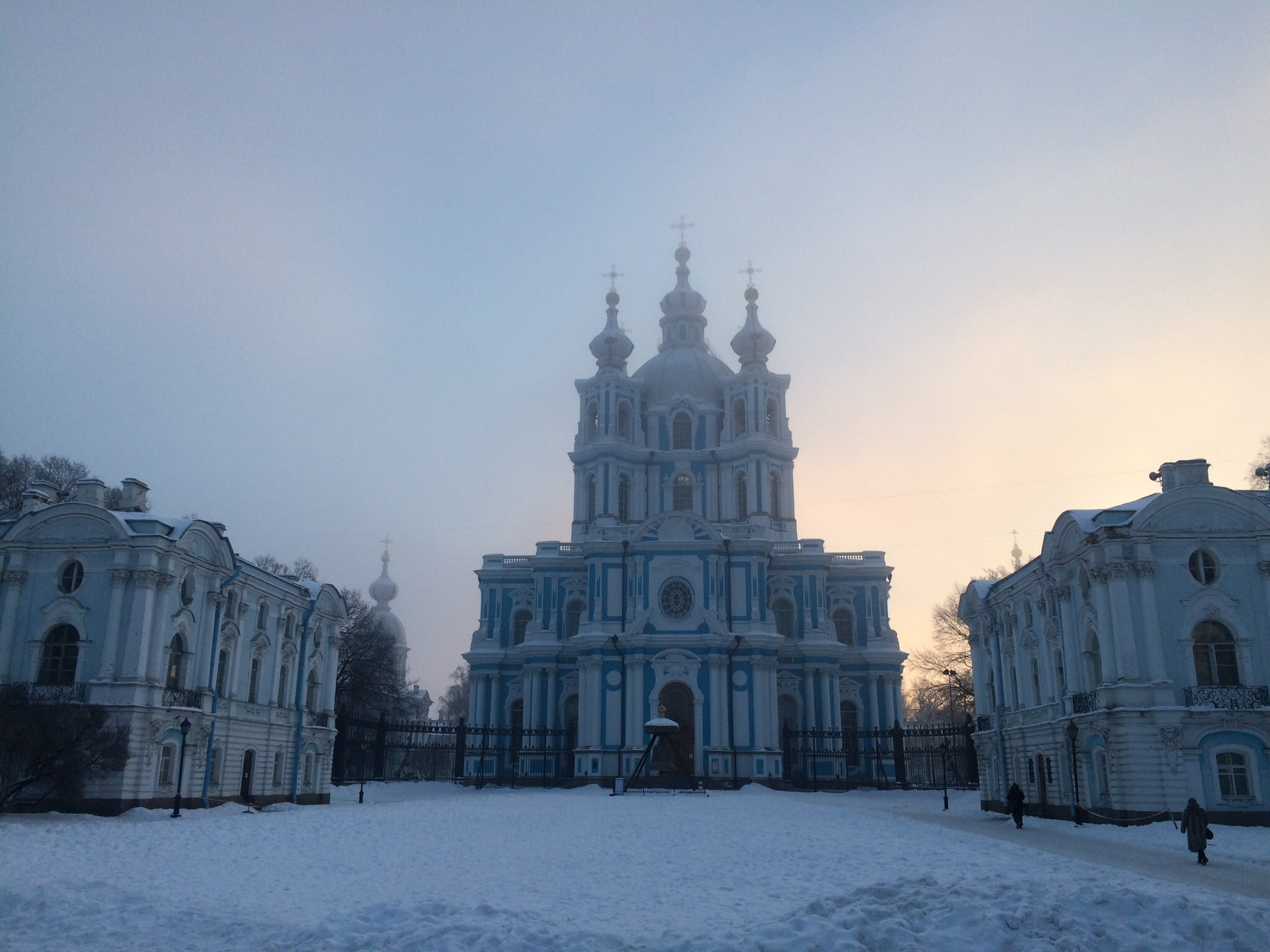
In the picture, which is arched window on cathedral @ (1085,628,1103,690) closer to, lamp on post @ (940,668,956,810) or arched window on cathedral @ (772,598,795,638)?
lamp on post @ (940,668,956,810)

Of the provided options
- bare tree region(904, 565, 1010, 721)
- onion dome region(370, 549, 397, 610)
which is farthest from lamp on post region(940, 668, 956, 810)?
onion dome region(370, 549, 397, 610)

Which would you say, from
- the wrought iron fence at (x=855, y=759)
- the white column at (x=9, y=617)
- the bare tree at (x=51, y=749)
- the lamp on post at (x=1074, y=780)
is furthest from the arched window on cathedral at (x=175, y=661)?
the wrought iron fence at (x=855, y=759)

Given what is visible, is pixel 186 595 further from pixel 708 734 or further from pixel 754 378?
pixel 754 378

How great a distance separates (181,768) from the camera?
94.8 feet

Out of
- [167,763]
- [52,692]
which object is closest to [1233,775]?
[167,763]

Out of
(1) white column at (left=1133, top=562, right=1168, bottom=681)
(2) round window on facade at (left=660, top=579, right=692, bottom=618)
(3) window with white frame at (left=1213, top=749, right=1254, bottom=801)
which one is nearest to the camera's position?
(3) window with white frame at (left=1213, top=749, right=1254, bottom=801)

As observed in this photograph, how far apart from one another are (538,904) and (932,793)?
38073 millimetres

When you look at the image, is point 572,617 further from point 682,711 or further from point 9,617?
point 9,617

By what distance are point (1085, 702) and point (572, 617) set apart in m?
31.3

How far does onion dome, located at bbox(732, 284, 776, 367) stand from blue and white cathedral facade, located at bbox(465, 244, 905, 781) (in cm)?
10

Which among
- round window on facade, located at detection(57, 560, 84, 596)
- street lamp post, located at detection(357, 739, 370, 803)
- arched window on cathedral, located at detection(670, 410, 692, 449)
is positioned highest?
arched window on cathedral, located at detection(670, 410, 692, 449)

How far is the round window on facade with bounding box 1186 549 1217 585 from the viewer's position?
26.6 metres

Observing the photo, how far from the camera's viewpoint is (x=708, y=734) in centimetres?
4672

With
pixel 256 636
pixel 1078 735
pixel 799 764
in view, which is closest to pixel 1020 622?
pixel 1078 735
